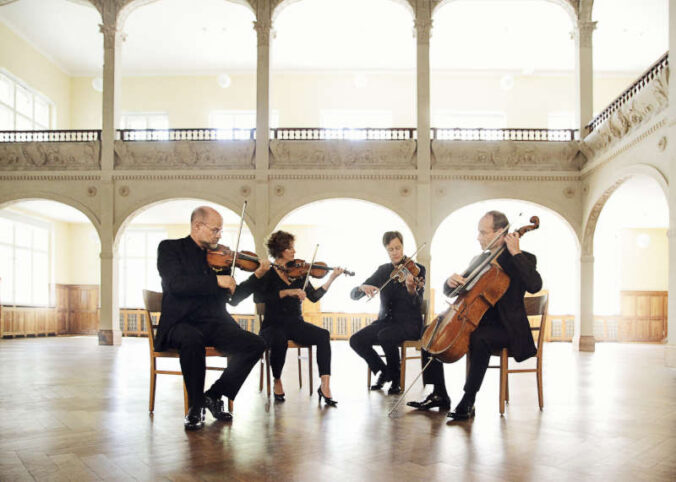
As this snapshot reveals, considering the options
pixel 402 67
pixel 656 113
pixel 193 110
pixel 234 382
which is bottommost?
pixel 234 382

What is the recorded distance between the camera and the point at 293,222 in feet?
56.3

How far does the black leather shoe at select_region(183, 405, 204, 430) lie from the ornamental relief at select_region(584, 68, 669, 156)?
8042 mm

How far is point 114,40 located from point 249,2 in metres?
2.99

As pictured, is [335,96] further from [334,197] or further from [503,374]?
[503,374]

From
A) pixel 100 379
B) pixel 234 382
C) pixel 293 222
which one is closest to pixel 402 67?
pixel 293 222

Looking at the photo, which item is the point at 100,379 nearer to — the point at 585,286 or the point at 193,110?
the point at 585,286

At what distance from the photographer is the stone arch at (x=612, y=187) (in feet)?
29.8

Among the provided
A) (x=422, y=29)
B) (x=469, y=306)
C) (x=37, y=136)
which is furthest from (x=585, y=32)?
(x=37, y=136)

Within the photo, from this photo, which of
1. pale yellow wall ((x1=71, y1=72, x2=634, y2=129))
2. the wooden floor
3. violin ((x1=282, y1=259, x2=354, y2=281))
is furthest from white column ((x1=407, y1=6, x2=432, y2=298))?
violin ((x1=282, y1=259, x2=354, y2=281))

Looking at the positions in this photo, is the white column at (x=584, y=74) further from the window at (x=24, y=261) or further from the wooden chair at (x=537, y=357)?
the window at (x=24, y=261)

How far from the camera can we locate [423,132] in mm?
12422

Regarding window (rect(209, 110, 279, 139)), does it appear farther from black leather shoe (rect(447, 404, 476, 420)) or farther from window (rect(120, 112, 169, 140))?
black leather shoe (rect(447, 404, 476, 420))

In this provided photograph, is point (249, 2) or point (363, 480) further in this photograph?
point (249, 2)

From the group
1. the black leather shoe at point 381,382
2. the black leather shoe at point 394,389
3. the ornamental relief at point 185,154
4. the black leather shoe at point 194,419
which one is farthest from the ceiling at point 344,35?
the black leather shoe at point 194,419
